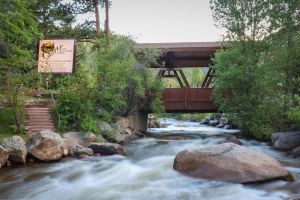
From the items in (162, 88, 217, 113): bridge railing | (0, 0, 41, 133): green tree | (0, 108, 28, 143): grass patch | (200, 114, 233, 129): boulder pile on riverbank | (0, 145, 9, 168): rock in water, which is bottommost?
(200, 114, 233, 129): boulder pile on riverbank

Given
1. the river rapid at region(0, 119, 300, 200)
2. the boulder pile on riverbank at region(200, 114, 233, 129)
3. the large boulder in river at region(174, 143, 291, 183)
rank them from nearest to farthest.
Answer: the river rapid at region(0, 119, 300, 200)
the large boulder in river at region(174, 143, 291, 183)
the boulder pile on riverbank at region(200, 114, 233, 129)

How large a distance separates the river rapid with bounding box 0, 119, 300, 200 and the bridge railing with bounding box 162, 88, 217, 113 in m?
10.9

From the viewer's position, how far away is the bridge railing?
72.1 ft

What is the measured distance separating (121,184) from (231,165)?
106 inches

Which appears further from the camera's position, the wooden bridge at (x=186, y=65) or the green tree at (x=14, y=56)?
the wooden bridge at (x=186, y=65)

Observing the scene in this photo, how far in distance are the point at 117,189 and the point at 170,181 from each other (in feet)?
4.26

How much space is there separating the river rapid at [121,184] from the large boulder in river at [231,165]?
→ 7.5 inches

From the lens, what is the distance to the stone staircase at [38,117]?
1352cm

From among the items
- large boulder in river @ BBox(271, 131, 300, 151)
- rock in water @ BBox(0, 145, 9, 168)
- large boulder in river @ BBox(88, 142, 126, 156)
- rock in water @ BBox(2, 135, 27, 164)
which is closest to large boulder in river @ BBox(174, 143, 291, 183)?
large boulder in river @ BBox(88, 142, 126, 156)

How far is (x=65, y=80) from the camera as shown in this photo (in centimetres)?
1719

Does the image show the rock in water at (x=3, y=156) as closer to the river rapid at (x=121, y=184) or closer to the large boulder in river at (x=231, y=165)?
the river rapid at (x=121, y=184)

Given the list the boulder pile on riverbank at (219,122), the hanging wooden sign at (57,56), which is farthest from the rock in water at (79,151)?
the boulder pile on riverbank at (219,122)

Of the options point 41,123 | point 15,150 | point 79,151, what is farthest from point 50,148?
point 41,123

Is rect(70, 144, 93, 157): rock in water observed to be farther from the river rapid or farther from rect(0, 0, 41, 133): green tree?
rect(0, 0, 41, 133): green tree
